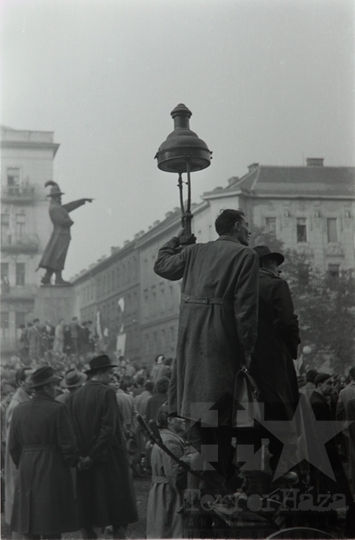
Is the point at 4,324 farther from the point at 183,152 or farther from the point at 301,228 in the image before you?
the point at 183,152

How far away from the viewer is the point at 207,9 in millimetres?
10789

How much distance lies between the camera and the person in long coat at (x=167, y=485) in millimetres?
5473

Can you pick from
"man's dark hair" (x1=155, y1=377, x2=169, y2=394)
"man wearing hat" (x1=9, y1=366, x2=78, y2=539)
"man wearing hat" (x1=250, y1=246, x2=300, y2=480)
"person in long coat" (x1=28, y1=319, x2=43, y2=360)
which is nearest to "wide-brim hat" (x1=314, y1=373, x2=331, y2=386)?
"man's dark hair" (x1=155, y1=377, x2=169, y2=394)

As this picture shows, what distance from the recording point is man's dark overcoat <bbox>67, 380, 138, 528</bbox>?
7164mm

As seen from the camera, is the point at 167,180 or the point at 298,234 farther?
the point at 298,234

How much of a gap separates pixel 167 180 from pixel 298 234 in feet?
18.9

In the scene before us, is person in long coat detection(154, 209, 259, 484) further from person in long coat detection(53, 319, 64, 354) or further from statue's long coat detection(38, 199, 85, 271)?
statue's long coat detection(38, 199, 85, 271)

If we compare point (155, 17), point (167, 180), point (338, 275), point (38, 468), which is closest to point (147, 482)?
point (38, 468)

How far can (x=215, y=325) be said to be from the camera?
430 centimetres

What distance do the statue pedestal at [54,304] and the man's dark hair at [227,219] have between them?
1213 cm

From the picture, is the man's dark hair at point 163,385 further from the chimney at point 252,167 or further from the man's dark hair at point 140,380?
the chimney at point 252,167

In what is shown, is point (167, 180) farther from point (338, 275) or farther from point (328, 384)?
point (328, 384)

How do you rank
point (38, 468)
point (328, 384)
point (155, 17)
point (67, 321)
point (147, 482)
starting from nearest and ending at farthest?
1. point (38, 468)
2. point (328, 384)
3. point (155, 17)
4. point (147, 482)
5. point (67, 321)

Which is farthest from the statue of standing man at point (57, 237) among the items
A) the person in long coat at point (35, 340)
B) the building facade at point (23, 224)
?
the person in long coat at point (35, 340)
